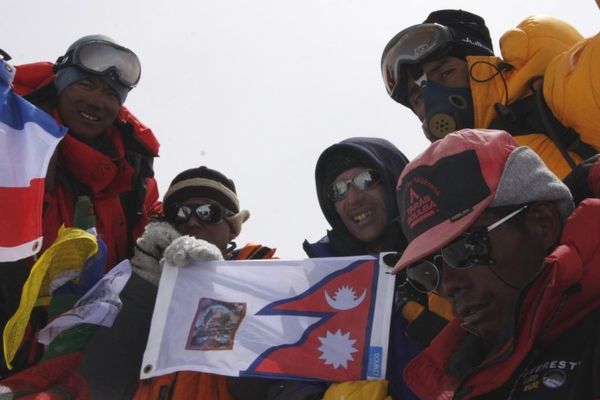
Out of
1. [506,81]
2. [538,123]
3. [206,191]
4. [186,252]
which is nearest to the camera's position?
[538,123]

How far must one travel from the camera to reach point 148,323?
4566mm

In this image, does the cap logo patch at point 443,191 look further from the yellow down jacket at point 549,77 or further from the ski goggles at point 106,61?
the ski goggles at point 106,61

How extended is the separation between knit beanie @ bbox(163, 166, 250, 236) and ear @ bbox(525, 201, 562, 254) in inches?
116

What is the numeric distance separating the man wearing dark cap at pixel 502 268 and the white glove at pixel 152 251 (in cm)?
211

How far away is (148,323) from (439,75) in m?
2.15

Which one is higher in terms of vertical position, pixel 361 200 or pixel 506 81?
pixel 506 81

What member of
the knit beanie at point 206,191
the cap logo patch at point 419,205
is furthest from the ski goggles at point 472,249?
the knit beanie at point 206,191

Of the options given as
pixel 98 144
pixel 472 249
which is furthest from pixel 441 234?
pixel 98 144

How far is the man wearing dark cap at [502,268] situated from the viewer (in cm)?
224

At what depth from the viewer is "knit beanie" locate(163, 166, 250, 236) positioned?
5203 mm

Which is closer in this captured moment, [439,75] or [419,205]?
[419,205]

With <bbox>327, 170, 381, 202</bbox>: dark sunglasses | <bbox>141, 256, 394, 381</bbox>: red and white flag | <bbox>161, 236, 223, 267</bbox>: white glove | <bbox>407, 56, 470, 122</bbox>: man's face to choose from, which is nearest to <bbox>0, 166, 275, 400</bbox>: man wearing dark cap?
<bbox>161, 236, 223, 267</bbox>: white glove

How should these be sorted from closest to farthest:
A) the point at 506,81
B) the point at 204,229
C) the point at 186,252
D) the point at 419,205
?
the point at 419,205
the point at 506,81
the point at 186,252
the point at 204,229

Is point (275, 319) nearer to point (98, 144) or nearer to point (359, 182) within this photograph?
point (359, 182)
